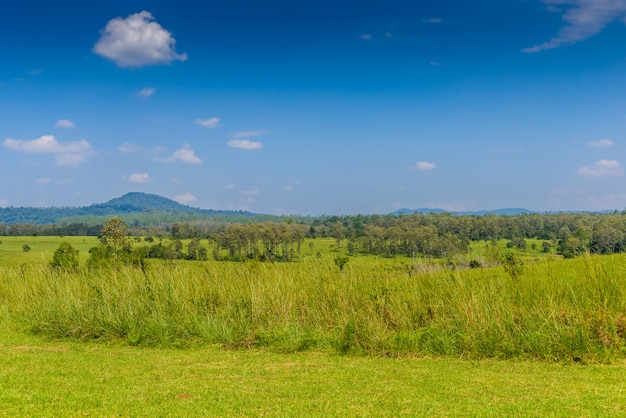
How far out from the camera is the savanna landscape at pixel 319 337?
5938mm

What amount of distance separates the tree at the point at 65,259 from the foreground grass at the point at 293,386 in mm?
7399

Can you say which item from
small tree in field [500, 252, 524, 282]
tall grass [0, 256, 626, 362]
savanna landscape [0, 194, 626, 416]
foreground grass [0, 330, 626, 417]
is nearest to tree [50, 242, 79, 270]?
savanna landscape [0, 194, 626, 416]

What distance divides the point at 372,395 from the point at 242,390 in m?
1.79

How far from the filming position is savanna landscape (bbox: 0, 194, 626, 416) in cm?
594

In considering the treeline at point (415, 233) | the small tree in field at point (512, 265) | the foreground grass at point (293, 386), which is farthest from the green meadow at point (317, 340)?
the treeline at point (415, 233)

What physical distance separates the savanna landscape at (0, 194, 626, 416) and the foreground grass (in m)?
0.03

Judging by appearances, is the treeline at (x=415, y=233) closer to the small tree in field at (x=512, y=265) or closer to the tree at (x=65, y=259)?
the tree at (x=65, y=259)

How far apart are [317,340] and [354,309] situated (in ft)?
5.22

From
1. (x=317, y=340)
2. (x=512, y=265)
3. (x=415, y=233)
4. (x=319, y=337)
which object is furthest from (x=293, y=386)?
(x=415, y=233)

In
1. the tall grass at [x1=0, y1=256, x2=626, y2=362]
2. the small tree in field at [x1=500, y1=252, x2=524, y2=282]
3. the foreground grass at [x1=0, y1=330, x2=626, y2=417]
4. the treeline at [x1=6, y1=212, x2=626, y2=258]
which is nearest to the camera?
the foreground grass at [x1=0, y1=330, x2=626, y2=417]

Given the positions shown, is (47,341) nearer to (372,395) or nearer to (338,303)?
(338,303)

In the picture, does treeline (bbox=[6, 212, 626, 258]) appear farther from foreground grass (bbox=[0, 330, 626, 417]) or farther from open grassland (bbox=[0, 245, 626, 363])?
foreground grass (bbox=[0, 330, 626, 417])

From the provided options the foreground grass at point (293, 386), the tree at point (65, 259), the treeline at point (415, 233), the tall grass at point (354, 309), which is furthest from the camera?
the treeline at point (415, 233)

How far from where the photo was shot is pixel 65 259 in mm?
16312
